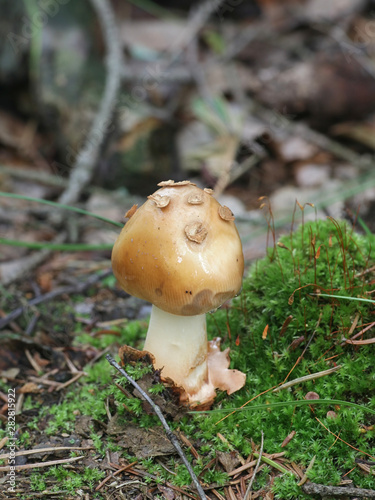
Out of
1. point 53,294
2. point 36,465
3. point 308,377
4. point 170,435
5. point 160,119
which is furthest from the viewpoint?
point 160,119

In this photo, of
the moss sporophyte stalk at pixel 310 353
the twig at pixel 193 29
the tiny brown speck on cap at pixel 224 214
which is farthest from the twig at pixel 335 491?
the twig at pixel 193 29

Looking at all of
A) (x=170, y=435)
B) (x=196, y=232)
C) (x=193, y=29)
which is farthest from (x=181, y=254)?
(x=193, y=29)

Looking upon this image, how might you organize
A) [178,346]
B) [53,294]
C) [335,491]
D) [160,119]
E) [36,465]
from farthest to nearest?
[160,119] → [53,294] → [178,346] → [36,465] → [335,491]

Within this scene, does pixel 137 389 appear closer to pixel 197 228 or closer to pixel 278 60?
pixel 197 228

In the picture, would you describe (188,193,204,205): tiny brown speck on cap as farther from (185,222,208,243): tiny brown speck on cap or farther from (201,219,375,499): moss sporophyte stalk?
(201,219,375,499): moss sporophyte stalk

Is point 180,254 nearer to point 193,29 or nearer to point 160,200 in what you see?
point 160,200

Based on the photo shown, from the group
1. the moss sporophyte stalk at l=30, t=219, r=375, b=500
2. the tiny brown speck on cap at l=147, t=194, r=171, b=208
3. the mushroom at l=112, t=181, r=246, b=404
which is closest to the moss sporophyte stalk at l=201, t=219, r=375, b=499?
the moss sporophyte stalk at l=30, t=219, r=375, b=500

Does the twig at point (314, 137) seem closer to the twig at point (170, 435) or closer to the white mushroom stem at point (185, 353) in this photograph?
the white mushroom stem at point (185, 353)
